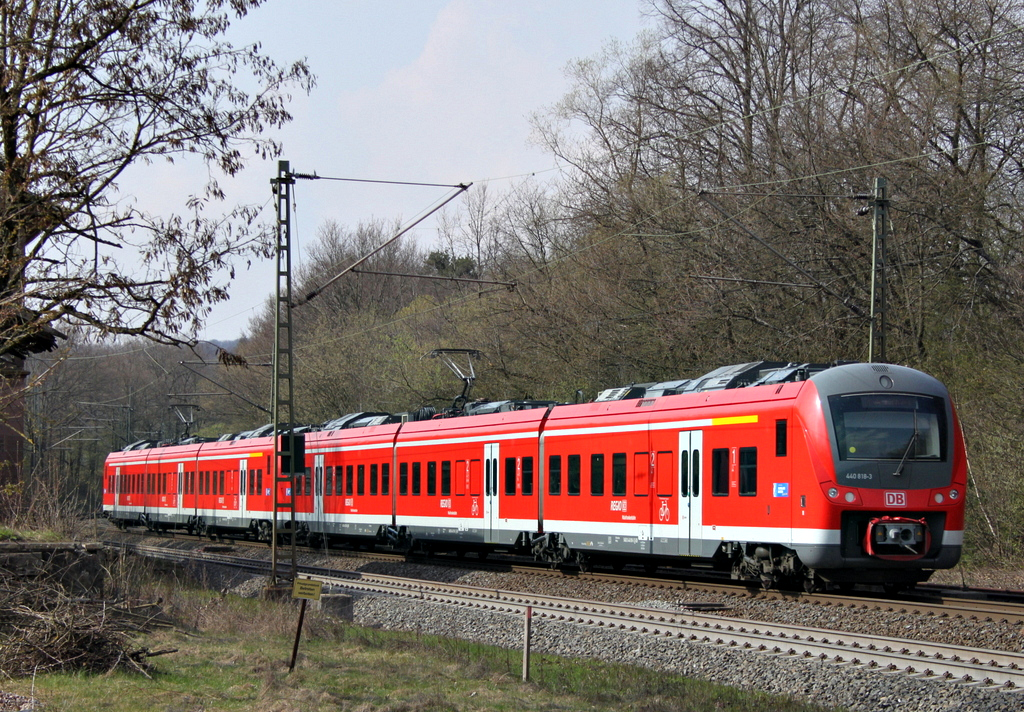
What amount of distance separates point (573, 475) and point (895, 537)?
694 centimetres

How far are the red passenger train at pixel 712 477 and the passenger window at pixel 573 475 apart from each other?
0.04 m

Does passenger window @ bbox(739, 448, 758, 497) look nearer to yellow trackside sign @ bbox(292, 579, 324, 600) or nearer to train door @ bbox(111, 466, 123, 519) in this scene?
yellow trackside sign @ bbox(292, 579, 324, 600)

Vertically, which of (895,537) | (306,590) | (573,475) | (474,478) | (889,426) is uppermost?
(889,426)

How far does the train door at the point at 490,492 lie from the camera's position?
73.7 ft

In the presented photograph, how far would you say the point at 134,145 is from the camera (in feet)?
48.2

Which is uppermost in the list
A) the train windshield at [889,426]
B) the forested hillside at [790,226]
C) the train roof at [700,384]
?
the forested hillside at [790,226]

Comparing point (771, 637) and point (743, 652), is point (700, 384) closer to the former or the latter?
point (771, 637)

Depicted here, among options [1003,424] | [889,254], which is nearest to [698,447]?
[1003,424]

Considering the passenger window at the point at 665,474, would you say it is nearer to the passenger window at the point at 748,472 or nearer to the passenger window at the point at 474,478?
the passenger window at the point at 748,472

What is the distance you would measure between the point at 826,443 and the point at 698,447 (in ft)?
9.20

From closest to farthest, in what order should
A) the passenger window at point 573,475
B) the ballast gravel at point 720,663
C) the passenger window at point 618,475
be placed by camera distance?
the ballast gravel at point 720,663 < the passenger window at point 618,475 < the passenger window at point 573,475

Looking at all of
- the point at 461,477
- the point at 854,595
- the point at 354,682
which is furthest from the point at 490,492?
the point at 354,682

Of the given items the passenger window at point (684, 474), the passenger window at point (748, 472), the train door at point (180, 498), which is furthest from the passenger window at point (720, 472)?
the train door at point (180, 498)

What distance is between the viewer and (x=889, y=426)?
14.9 meters
